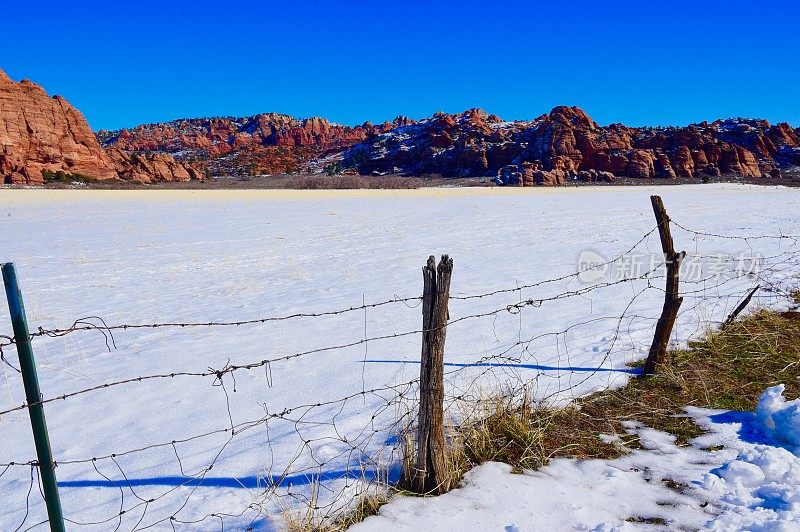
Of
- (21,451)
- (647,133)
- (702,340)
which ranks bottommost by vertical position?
(21,451)

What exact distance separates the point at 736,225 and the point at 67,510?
23.3m

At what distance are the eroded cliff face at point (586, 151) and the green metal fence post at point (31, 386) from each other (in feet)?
270

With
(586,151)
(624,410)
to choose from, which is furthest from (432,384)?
(586,151)

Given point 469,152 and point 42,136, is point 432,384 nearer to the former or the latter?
point 42,136

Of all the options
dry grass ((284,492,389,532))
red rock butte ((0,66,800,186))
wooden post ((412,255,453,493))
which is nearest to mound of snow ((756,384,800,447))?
wooden post ((412,255,453,493))

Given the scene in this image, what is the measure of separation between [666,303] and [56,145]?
10585 centimetres

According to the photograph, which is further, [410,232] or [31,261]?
[410,232]

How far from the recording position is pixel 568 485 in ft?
12.7

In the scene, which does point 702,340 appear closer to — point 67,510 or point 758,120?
point 67,510

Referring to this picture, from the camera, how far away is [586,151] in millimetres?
111375

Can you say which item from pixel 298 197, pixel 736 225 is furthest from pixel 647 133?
pixel 736 225

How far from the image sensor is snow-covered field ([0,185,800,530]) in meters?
4.03

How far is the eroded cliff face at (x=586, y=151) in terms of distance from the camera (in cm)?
10325

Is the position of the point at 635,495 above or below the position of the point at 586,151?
below
